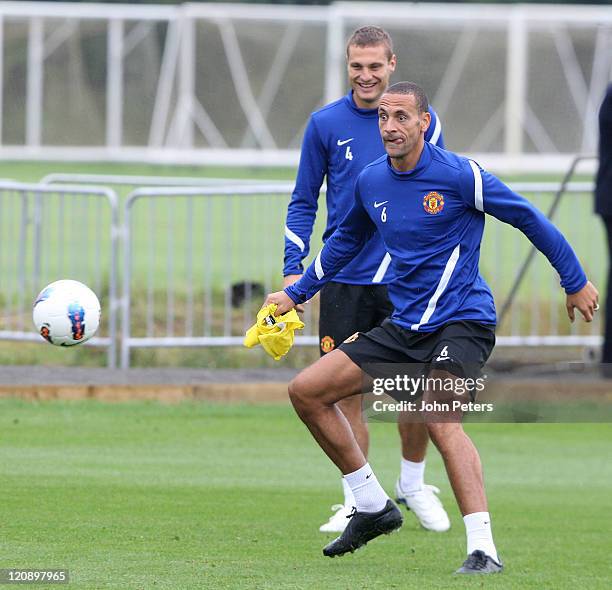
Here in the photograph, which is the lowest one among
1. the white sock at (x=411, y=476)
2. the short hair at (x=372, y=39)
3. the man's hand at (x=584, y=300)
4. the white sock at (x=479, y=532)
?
the white sock at (x=411, y=476)

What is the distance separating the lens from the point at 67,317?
8.50 meters

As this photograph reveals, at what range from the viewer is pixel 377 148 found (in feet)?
26.9

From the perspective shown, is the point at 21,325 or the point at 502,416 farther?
the point at 21,325

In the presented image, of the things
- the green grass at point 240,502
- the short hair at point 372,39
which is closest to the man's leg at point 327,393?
the green grass at point 240,502

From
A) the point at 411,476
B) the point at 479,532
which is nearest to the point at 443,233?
Answer: the point at 479,532

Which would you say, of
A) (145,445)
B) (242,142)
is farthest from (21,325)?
(242,142)

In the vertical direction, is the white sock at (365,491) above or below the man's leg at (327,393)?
below

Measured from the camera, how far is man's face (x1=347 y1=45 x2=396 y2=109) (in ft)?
26.6

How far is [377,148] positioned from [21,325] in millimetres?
5945

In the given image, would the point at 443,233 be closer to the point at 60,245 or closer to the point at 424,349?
the point at 424,349

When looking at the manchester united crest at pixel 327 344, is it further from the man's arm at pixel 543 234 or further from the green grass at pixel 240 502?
the man's arm at pixel 543 234

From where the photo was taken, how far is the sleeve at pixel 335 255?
24.4ft

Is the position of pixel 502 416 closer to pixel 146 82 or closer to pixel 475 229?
pixel 475 229

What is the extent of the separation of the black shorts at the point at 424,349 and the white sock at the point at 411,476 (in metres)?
1.41
